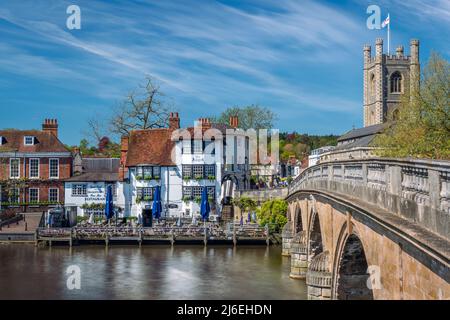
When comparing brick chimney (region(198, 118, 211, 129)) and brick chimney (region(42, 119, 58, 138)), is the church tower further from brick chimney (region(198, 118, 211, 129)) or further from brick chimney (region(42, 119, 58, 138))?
brick chimney (region(42, 119, 58, 138))

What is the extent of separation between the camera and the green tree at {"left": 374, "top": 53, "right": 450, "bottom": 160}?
22953 mm

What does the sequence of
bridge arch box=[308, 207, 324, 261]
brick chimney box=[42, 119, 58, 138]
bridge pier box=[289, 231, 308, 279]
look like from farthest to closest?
brick chimney box=[42, 119, 58, 138] < bridge pier box=[289, 231, 308, 279] < bridge arch box=[308, 207, 324, 261]

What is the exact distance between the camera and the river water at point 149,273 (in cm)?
2820

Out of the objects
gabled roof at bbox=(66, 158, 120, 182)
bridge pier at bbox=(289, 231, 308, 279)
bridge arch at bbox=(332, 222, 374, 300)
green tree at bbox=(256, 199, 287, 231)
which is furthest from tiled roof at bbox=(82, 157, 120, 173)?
bridge arch at bbox=(332, 222, 374, 300)

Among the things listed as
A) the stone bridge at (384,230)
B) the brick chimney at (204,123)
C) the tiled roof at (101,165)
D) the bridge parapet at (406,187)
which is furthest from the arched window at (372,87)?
the bridge parapet at (406,187)

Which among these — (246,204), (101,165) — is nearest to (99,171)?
(101,165)

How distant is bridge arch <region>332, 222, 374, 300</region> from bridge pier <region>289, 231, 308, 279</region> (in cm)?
1035

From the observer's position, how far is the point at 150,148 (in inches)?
2292

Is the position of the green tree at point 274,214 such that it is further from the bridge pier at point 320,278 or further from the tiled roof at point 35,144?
the bridge pier at point 320,278

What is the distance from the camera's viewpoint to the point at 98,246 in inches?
1762

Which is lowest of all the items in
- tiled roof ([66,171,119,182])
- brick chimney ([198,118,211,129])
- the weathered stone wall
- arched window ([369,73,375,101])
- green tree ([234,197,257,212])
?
green tree ([234,197,257,212])

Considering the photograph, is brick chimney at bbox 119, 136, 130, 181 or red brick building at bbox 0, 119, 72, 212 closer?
brick chimney at bbox 119, 136, 130, 181

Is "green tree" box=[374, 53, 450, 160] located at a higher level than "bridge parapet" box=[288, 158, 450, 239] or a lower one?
higher

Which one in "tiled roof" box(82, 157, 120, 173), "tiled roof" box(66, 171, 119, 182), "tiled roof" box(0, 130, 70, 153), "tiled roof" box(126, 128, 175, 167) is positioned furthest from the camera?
"tiled roof" box(0, 130, 70, 153)
